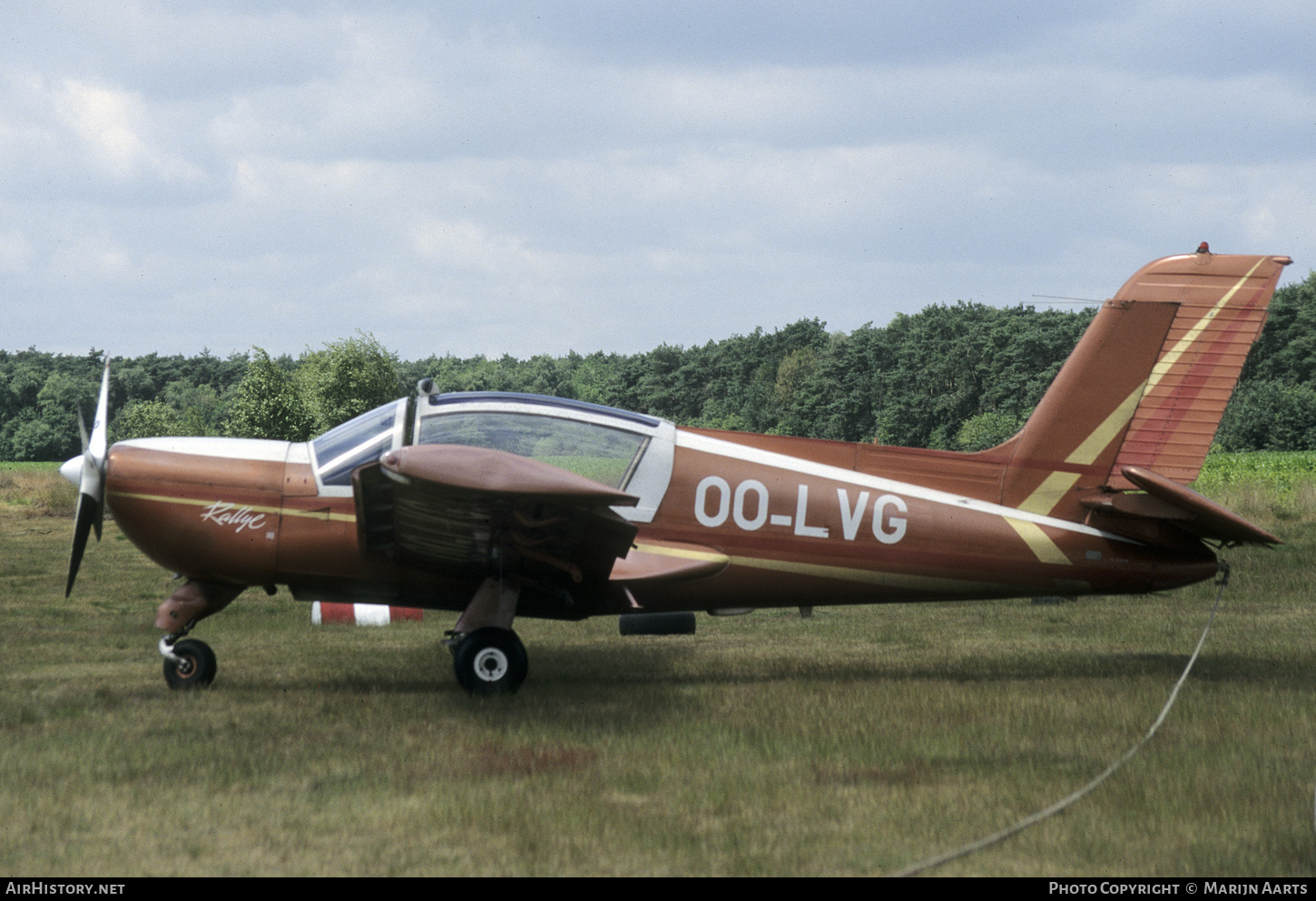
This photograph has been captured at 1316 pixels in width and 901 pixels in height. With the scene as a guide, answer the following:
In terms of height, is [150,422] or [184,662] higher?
[184,662]

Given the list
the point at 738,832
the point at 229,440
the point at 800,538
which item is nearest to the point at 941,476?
the point at 800,538

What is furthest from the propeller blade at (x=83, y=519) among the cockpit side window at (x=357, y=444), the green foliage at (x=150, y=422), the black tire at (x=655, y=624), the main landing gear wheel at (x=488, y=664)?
the green foliage at (x=150, y=422)

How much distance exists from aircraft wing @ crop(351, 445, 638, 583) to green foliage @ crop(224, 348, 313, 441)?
52.3 meters

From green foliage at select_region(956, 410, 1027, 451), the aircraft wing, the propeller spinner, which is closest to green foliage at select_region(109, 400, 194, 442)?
green foliage at select_region(956, 410, 1027, 451)

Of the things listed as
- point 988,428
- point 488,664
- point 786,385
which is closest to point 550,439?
point 488,664

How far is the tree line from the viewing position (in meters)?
57.9

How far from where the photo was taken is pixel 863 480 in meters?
8.20

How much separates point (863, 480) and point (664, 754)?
10.5 feet

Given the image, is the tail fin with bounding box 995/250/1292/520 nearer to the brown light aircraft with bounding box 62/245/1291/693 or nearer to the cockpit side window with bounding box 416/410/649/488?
the brown light aircraft with bounding box 62/245/1291/693

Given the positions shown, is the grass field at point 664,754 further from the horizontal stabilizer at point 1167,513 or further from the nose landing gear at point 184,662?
the horizontal stabilizer at point 1167,513

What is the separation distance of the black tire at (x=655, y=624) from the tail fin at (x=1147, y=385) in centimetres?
279

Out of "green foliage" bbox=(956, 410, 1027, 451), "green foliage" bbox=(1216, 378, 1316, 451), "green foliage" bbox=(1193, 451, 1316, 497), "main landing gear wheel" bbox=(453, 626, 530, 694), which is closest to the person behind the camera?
"main landing gear wheel" bbox=(453, 626, 530, 694)

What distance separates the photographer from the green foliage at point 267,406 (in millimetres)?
57188

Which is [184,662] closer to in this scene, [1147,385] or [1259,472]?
[1147,385]
